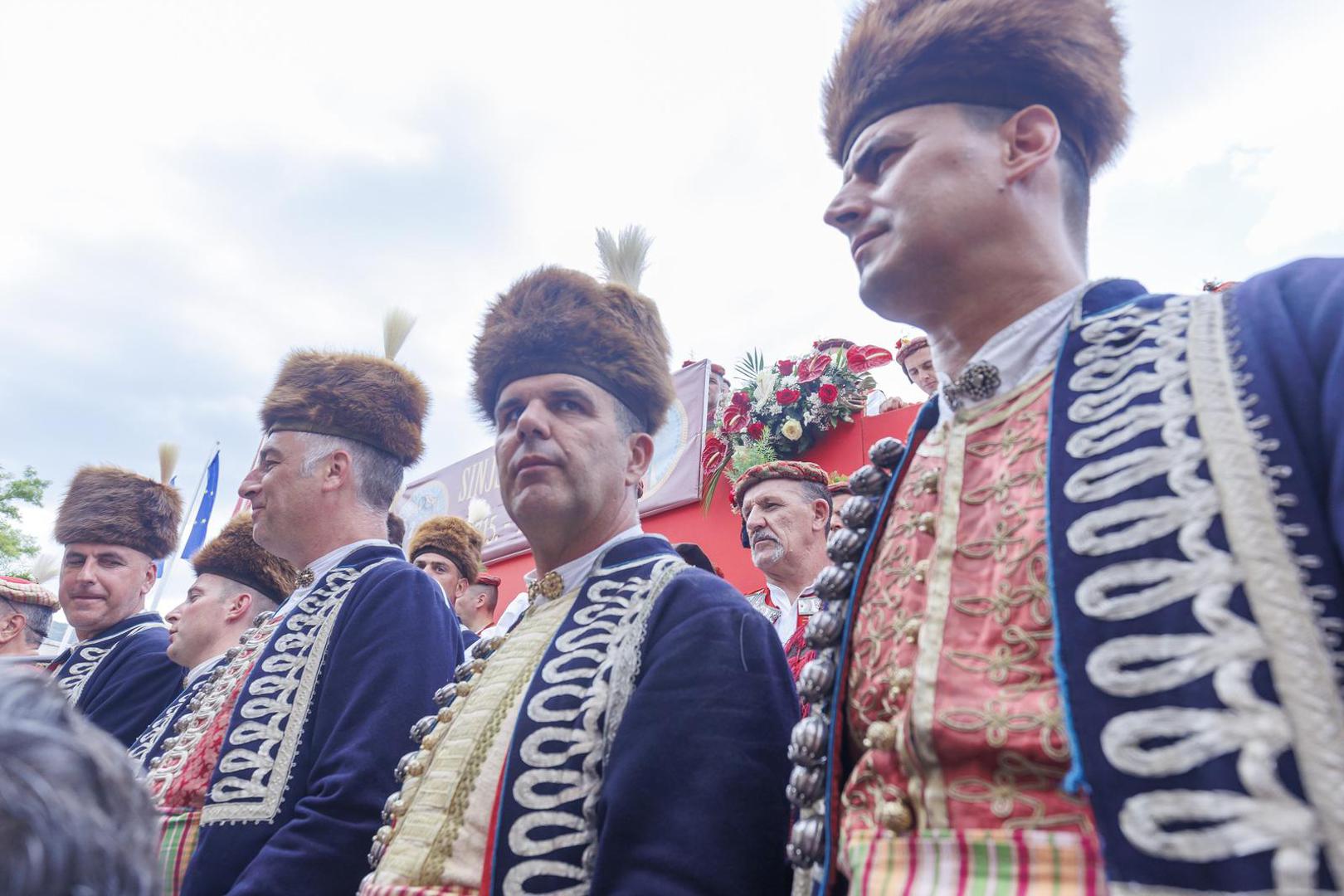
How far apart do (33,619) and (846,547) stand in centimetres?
709

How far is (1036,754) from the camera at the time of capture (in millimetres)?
1107

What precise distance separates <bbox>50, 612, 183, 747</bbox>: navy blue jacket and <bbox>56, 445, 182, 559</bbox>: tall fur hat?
1.71 ft

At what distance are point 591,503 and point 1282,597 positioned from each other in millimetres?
1752

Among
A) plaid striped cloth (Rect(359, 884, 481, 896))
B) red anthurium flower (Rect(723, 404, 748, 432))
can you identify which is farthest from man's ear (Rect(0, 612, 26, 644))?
plaid striped cloth (Rect(359, 884, 481, 896))

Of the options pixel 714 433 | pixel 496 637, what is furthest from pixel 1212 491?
pixel 714 433

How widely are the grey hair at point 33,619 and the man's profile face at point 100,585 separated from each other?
5.09ft

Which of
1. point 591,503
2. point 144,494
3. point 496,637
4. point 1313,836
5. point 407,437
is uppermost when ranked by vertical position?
point 144,494

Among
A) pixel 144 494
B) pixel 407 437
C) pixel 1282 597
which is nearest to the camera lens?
pixel 1282 597

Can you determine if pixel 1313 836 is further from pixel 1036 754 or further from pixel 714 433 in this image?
pixel 714 433

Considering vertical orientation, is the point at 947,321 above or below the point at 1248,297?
above

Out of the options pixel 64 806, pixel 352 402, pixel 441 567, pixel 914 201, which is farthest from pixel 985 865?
pixel 441 567

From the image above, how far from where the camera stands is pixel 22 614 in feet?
21.6

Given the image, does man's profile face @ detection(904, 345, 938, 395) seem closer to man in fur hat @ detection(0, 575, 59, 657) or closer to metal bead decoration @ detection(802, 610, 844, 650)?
metal bead decoration @ detection(802, 610, 844, 650)

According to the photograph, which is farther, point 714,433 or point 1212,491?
point 714,433
